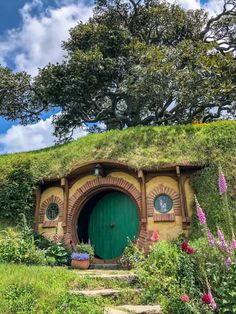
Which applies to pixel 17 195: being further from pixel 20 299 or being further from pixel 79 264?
pixel 20 299

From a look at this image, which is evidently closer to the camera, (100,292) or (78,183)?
(100,292)

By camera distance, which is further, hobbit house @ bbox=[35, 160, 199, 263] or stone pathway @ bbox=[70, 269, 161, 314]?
hobbit house @ bbox=[35, 160, 199, 263]

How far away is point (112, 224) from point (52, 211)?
6.68 ft

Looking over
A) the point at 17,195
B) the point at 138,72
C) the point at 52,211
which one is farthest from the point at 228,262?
the point at 138,72

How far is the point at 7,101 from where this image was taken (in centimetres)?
2117

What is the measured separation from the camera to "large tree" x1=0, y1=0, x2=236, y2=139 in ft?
54.4

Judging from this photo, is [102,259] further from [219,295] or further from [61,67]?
[61,67]

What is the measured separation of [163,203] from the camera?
10.6 metres

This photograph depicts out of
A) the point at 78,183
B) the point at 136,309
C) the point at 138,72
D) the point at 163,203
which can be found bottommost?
the point at 136,309

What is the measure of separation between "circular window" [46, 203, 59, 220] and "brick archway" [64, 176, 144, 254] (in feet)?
1.89

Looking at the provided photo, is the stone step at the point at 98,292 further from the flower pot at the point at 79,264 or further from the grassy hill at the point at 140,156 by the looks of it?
the grassy hill at the point at 140,156

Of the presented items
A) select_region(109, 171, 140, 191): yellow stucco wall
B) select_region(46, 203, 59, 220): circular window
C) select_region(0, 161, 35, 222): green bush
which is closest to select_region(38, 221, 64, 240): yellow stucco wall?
select_region(46, 203, 59, 220): circular window

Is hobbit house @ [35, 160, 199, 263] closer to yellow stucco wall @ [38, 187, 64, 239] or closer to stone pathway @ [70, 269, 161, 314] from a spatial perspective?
yellow stucco wall @ [38, 187, 64, 239]

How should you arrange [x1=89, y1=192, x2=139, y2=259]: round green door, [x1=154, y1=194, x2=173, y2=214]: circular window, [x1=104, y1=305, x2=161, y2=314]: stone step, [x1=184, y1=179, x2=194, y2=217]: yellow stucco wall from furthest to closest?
[x1=89, y1=192, x2=139, y2=259]: round green door
[x1=154, y1=194, x2=173, y2=214]: circular window
[x1=184, y1=179, x2=194, y2=217]: yellow stucco wall
[x1=104, y1=305, x2=161, y2=314]: stone step
